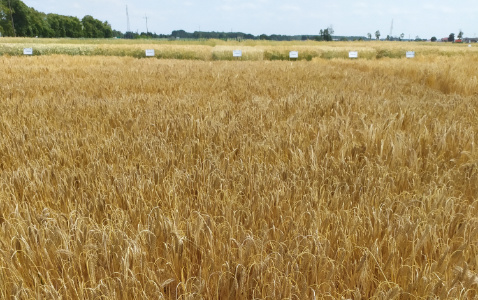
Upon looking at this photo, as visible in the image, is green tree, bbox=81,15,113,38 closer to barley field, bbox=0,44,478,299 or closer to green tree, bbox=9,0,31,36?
green tree, bbox=9,0,31,36

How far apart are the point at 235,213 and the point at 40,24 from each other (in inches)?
4272

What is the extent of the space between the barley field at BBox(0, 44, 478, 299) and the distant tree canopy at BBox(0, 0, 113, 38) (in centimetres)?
8787

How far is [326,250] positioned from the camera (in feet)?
3.56

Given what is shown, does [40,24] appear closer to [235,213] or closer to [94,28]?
[94,28]

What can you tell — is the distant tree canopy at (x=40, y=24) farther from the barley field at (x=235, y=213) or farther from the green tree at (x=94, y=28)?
the barley field at (x=235, y=213)

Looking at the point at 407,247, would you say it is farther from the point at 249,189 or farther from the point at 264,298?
the point at 249,189

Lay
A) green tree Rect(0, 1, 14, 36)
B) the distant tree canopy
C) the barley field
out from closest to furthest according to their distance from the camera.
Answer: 1. the barley field
2. green tree Rect(0, 1, 14, 36)
3. the distant tree canopy

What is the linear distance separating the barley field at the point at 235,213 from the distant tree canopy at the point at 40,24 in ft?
288

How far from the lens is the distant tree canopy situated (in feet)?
247

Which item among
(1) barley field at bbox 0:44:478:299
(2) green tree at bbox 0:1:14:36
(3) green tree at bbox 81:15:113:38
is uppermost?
(3) green tree at bbox 81:15:113:38

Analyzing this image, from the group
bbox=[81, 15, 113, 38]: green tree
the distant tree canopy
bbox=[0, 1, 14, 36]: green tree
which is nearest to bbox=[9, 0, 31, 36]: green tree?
the distant tree canopy

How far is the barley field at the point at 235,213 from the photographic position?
97 cm

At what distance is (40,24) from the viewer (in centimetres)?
8806

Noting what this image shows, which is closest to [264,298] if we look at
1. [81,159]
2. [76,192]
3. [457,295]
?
[457,295]
